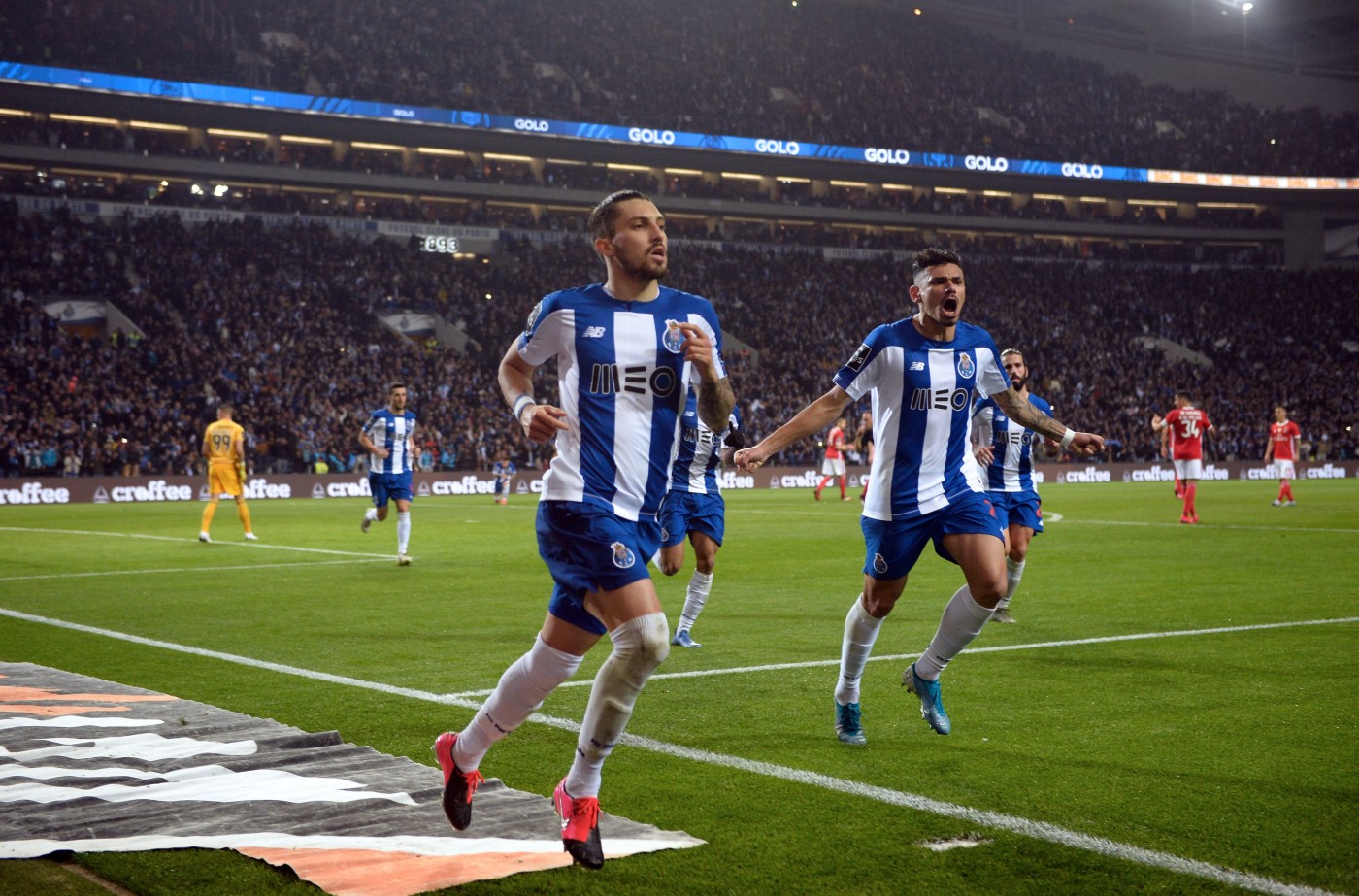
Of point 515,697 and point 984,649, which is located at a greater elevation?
point 515,697

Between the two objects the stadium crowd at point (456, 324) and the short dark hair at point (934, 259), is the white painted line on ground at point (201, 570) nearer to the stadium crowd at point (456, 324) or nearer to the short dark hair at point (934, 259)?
the short dark hair at point (934, 259)

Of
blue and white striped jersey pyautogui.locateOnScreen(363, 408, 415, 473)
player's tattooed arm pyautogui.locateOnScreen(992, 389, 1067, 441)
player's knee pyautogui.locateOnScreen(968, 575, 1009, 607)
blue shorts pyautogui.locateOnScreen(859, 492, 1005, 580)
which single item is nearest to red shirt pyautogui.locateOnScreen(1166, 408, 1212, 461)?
blue and white striped jersey pyautogui.locateOnScreen(363, 408, 415, 473)

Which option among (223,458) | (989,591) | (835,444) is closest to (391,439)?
(223,458)

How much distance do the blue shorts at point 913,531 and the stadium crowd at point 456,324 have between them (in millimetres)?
33246

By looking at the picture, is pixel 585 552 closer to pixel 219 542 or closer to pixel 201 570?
pixel 201 570

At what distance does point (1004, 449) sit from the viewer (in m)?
11.3

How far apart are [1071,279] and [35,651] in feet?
199

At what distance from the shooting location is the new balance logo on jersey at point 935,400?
22.8 ft

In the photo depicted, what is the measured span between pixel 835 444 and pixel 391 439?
19437 mm

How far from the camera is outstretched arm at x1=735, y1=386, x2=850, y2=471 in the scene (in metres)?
6.67

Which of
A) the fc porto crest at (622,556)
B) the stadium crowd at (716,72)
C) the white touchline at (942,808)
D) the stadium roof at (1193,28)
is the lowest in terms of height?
the white touchline at (942,808)

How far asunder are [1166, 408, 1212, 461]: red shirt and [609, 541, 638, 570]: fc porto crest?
2236 cm

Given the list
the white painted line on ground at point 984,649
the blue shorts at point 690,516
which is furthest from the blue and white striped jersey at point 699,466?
the white painted line on ground at point 984,649

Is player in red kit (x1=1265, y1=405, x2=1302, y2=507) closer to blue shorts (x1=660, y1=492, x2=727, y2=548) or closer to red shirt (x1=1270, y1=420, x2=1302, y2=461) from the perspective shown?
red shirt (x1=1270, y1=420, x2=1302, y2=461)
